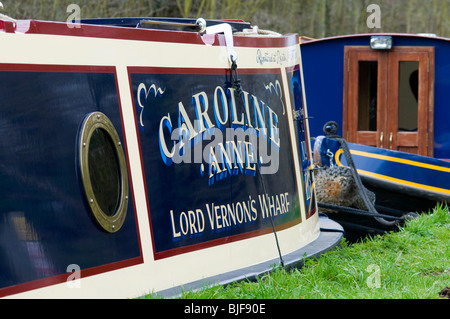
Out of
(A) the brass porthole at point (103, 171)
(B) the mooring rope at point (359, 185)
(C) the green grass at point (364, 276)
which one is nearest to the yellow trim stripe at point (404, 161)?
(B) the mooring rope at point (359, 185)

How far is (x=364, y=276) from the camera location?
4441 millimetres

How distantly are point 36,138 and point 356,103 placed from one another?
6.69m

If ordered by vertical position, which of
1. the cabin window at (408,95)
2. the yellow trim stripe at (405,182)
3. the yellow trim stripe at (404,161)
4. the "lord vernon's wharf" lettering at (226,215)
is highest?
the "lord vernon's wharf" lettering at (226,215)

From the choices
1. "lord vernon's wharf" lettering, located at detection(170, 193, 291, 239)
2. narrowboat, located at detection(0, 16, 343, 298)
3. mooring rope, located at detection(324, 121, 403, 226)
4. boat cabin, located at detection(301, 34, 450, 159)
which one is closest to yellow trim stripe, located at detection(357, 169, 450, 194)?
boat cabin, located at detection(301, 34, 450, 159)

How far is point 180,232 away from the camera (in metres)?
3.83

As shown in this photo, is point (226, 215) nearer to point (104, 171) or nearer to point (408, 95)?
point (104, 171)

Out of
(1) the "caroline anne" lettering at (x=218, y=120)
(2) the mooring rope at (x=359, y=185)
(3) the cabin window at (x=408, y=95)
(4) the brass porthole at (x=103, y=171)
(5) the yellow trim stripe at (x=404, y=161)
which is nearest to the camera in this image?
(4) the brass porthole at (x=103, y=171)

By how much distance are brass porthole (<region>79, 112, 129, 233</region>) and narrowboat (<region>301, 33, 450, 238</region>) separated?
17.0 ft

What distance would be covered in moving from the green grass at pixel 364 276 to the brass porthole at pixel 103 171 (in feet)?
1.65

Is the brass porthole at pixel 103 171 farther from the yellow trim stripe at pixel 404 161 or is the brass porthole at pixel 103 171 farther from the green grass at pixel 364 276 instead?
the yellow trim stripe at pixel 404 161

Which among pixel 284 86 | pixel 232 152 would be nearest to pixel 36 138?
pixel 232 152

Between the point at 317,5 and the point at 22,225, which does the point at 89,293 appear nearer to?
the point at 22,225

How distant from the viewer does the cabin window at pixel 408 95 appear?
9.16 meters

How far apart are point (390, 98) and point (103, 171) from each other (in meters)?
6.32
